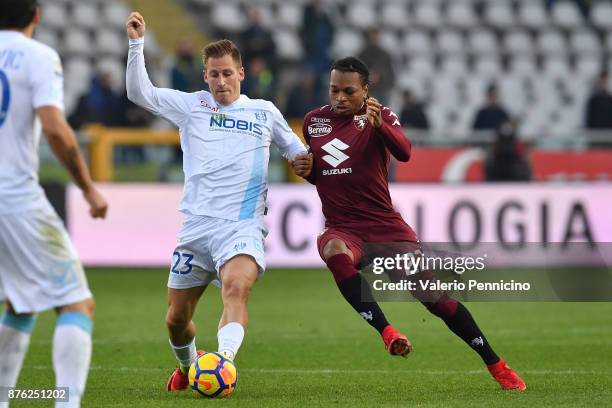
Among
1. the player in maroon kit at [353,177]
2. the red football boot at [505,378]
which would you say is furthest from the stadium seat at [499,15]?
the red football boot at [505,378]

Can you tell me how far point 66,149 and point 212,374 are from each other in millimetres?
2006

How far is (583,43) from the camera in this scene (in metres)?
26.2

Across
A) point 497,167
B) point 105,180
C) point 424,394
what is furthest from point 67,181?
point 424,394

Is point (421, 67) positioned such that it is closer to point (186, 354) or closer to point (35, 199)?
point (186, 354)

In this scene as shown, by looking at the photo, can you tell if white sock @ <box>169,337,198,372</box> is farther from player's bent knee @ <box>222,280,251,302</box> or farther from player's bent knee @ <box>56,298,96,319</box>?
player's bent knee @ <box>56,298,96,319</box>

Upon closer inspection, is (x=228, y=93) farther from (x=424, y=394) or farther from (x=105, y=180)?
(x=105, y=180)

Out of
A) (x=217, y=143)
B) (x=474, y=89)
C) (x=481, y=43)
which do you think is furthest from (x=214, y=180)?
(x=481, y=43)

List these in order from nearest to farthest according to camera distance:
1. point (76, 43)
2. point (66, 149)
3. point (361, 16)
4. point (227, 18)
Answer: point (66, 149)
point (76, 43)
point (227, 18)
point (361, 16)

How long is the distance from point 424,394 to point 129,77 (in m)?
2.60

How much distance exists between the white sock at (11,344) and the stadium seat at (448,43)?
20.4 metres

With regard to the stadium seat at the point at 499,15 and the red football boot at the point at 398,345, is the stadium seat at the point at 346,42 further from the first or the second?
the red football boot at the point at 398,345

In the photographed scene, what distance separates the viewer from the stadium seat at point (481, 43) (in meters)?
25.5

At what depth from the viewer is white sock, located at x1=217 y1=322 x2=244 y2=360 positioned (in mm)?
6742

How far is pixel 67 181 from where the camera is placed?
15766mm
